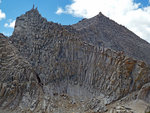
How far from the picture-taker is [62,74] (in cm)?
2339

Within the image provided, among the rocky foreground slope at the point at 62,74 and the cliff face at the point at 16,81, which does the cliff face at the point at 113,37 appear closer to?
the rocky foreground slope at the point at 62,74

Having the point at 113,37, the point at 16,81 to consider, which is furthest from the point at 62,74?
the point at 113,37

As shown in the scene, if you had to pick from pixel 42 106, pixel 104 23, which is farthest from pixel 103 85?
pixel 104 23

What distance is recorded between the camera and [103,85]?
21125mm

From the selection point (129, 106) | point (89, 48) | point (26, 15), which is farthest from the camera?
point (26, 15)

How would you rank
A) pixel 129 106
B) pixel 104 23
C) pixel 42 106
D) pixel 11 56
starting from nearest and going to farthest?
pixel 129 106 → pixel 42 106 → pixel 11 56 → pixel 104 23

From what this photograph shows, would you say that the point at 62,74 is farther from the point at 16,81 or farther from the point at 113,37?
the point at 113,37

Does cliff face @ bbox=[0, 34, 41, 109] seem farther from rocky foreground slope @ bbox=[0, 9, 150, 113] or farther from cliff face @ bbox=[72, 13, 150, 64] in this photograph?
cliff face @ bbox=[72, 13, 150, 64]

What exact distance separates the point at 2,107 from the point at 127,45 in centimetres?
2640

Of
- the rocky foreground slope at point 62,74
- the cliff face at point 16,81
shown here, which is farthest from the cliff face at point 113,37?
the cliff face at point 16,81

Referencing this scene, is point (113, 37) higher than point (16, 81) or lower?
higher

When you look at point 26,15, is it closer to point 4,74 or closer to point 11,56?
point 11,56

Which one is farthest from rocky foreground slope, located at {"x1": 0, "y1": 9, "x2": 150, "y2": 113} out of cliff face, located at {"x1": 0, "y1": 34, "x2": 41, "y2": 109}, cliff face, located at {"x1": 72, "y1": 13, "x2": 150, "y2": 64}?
cliff face, located at {"x1": 72, "y1": 13, "x2": 150, "y2": 64}

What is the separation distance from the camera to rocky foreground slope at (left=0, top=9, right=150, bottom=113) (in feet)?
62.8
